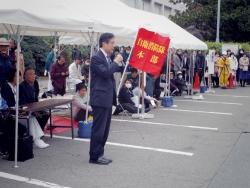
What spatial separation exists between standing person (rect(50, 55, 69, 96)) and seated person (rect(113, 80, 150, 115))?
1.77 m

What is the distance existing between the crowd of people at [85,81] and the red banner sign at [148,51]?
2.51 ft

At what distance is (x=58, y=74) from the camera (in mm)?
11703

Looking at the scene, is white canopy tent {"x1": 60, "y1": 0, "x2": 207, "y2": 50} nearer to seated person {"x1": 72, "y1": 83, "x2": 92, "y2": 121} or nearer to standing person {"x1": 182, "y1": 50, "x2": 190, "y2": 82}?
seated person {"x1": 72, "y1": 83, "x2": 92, "y2": 121}

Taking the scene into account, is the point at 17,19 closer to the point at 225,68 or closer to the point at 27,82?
the point at 27,82

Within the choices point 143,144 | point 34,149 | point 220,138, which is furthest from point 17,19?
point 220,138

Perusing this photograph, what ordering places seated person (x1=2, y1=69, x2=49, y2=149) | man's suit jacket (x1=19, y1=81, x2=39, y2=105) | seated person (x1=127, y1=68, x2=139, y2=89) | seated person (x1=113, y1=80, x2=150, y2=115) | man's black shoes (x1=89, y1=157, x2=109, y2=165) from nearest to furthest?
man's black shoes (x1=89, y1=157, x2=109, y2=165) → seated person (x1=2, y1=69, x2=49, y2=149) → man's suit jacket (x1=19, y1=81, x2=39, y2=105) → seated person (x1=113, y1=80, x2=150, y2=115) → seated person (x1=127, y1=68, x2=139, y2=89)

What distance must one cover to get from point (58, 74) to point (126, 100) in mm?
2150

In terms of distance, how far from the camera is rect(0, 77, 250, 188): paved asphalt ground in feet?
18.9

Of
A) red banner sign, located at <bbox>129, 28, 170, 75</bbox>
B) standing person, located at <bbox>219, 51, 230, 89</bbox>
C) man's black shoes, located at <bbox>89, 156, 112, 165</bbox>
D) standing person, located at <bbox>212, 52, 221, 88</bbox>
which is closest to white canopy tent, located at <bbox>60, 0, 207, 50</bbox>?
red banner sign, located at <bbox>129, 28, 170, 75</bbox>

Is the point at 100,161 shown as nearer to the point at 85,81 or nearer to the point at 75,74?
the point at 85,81

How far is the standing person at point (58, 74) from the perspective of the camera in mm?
11711

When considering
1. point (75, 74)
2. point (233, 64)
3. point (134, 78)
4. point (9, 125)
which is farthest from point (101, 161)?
point (233, 64)

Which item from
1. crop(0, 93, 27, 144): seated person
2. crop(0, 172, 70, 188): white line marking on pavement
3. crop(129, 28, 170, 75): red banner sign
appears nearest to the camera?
crop(0, 172, 70, 188): white line marking on pavement

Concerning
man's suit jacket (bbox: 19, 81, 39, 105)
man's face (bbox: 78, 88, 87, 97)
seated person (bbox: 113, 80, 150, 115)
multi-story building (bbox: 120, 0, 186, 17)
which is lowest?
seated person (bbox: 113, 80, 150, 115)
